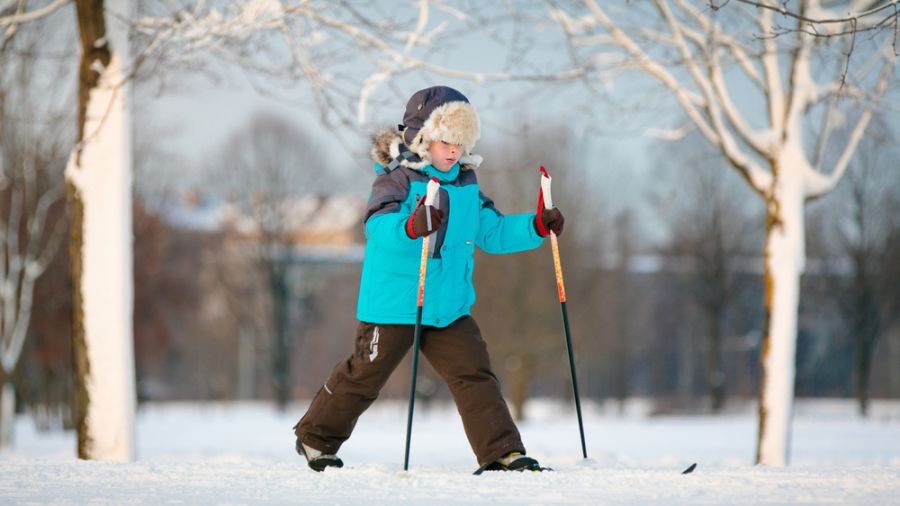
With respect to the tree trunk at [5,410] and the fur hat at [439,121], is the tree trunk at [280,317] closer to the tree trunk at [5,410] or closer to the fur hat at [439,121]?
the tree trunk at [5,410]

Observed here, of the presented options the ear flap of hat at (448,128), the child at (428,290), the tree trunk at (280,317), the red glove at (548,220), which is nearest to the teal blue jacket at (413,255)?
the child at (428,290)

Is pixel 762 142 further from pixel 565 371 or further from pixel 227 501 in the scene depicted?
pixel 565 371

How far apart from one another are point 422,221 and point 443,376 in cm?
87

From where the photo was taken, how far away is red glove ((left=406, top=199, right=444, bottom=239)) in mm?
4336

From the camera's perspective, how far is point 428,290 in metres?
4.73

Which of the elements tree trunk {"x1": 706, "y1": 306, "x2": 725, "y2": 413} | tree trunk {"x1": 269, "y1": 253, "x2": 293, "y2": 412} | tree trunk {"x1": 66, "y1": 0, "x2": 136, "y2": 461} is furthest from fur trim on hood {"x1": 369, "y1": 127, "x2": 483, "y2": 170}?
tree trunk {"x1": 269, "y1": 253, "x2": 293, "y2": 412}

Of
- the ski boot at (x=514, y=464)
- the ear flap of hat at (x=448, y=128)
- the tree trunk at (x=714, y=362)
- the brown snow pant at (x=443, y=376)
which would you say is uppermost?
→ the ear flap of hat at (x=448, y=128)

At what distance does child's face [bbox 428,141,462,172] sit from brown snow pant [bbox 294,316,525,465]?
75 cm

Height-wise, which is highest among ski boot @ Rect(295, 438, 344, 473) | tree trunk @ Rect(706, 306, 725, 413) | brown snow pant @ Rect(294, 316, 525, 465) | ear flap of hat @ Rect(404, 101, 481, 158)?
ear flap of hat @ Rect(404, 101, 481, 158)

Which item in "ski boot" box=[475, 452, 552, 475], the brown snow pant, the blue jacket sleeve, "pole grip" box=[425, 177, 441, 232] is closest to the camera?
"pole grip" box=[425, 177, 441, 232]

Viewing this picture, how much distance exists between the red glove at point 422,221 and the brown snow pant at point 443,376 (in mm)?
587

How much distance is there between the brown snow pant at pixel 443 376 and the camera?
183 inches

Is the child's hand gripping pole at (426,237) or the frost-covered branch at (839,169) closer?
the child's hand gripping pole at (426,237)

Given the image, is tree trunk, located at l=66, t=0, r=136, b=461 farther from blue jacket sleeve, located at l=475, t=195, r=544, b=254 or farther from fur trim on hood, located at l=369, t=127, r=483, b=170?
blue jacket sleeve, located at l=475, t=195, r=544, b=254
